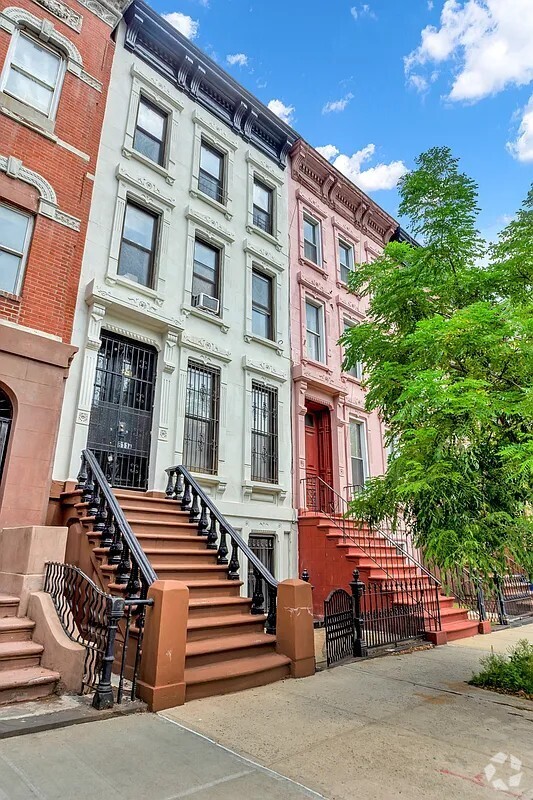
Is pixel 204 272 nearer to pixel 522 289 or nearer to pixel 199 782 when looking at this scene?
pixel 522 289

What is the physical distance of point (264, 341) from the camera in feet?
40.2

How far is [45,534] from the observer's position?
6.13 meters

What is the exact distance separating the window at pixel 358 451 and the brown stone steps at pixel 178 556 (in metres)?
7.71

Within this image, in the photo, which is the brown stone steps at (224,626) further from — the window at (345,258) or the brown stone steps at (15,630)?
the window at (345,258)

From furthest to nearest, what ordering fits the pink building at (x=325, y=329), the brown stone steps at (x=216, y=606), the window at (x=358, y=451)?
the window at (x=358, y=451), the pink building at (x=325, y=329), the brown stone steps at (x=216, y=606)

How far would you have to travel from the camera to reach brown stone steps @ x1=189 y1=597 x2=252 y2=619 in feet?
20.8

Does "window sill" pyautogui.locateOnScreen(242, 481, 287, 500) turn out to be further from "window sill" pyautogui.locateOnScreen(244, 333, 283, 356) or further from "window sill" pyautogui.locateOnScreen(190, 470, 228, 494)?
"window sill" pyautogui.locateOnScreen(244, 333, 283, 356)

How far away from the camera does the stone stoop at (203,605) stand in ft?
18.0

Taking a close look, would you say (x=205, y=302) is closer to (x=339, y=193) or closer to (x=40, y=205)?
(x=40, y=205)

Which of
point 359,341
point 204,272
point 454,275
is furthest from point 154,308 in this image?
point 454,275

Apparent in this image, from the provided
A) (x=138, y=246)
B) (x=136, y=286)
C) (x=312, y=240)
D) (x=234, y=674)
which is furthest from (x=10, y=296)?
(x=312, y=240)

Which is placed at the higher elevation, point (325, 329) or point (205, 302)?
point (325, 329)

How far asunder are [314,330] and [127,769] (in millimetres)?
12351

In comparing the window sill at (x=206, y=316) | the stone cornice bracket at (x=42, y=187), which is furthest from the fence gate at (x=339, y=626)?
the stone cornice bracket at (x=42, y=187)
